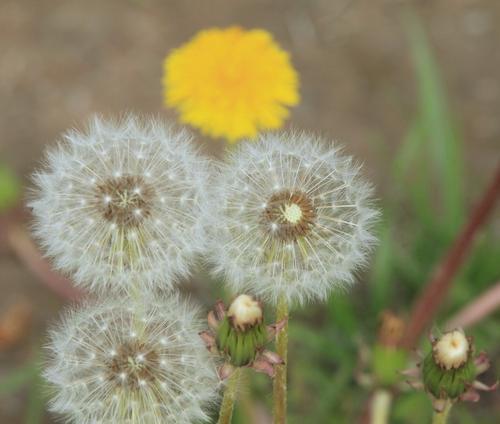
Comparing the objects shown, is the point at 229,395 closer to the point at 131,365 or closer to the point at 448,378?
the point at 131,365

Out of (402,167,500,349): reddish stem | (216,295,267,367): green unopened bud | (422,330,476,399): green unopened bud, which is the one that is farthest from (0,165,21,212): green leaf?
(422,330,476,399): green unopened bud

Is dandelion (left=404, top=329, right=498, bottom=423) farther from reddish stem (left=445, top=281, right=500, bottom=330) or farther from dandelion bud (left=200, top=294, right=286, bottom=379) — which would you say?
reddish stem (left=445, top=281, right=500, bottom=330)

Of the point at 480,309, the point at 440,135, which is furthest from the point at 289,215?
the point at 440,135

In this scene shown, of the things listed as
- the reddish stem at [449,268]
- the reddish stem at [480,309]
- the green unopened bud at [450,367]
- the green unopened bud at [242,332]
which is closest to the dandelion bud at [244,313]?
the green unopened bud at [242,332]

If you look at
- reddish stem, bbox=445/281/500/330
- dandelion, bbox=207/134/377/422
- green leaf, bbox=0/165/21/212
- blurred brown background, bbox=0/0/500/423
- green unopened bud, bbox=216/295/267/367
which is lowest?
green unopened bud, bbox=216/295/267/367

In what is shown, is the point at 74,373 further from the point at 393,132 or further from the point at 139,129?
the point at 393,132

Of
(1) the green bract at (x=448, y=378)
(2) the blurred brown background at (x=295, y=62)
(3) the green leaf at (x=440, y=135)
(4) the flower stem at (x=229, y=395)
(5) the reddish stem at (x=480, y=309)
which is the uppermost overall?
(2) the blurred brown background at (x=295, y=62)

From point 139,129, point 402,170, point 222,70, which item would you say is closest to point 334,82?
point 402,170

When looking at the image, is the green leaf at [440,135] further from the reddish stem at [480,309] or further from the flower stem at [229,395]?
the flower stem at [229,395]
